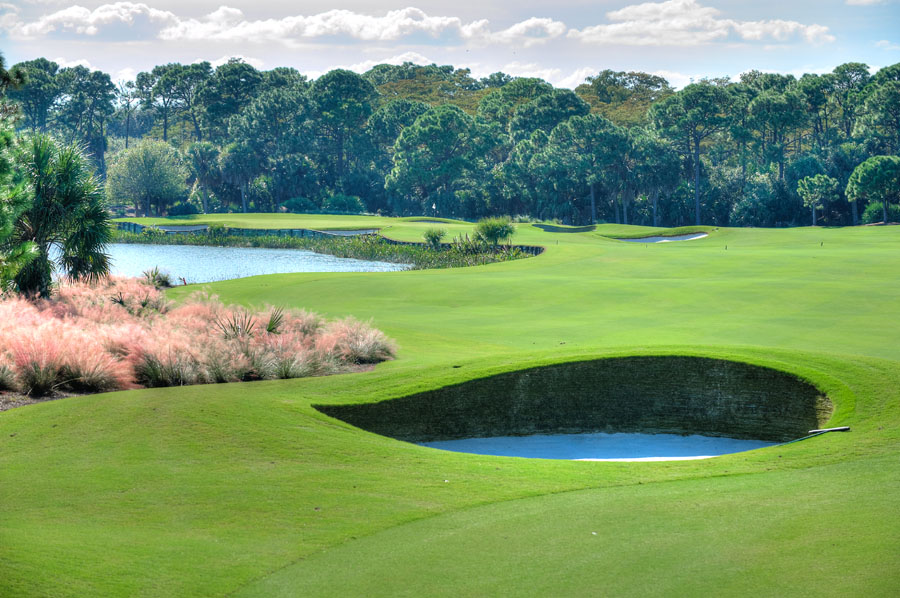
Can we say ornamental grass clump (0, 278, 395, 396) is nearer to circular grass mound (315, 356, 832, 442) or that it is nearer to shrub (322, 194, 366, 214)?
circular grass mound (315, 356, 832, 442)

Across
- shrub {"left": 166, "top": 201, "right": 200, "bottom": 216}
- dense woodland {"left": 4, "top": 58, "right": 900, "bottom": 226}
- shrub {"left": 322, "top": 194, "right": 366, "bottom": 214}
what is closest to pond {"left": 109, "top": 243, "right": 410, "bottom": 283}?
shrub {"left": 166, "top": 201, "right": 200, "bottom": 216}

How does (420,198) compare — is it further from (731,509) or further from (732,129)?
(731,509)

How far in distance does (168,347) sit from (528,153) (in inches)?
2739

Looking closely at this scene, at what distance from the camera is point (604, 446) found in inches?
487

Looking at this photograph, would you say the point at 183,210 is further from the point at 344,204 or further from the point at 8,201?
the point at 8,201

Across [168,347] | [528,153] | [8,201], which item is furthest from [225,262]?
[168,347]

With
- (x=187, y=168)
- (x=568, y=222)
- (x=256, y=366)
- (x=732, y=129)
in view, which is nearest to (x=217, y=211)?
(x=187, y=168)

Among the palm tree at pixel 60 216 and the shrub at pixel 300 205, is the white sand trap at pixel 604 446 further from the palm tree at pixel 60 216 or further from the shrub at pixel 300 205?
the shrub at pixel 300 205

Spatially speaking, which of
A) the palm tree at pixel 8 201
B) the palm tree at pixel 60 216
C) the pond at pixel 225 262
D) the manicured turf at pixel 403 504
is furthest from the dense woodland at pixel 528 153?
the palm tree at pixel 8 201

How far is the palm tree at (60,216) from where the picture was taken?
18.2 meters

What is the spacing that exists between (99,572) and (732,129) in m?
81.8

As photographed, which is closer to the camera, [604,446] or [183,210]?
[604,446]

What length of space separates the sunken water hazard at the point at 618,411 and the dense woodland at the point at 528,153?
199 feet

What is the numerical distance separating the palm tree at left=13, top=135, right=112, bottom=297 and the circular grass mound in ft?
34.5
